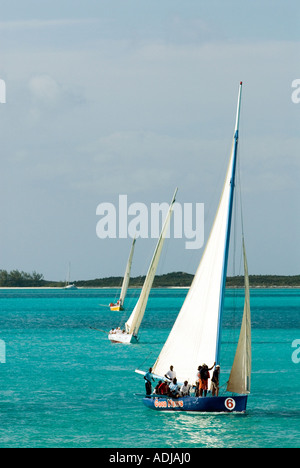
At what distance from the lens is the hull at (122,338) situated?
84312mm

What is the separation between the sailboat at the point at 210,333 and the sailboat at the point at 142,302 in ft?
111

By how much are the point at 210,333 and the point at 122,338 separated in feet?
154

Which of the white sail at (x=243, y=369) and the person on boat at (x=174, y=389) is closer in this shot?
the white sail at (x=243, y=369)

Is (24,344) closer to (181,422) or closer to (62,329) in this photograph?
(62,329)

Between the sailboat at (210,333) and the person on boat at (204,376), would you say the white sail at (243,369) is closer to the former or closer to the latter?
the sailboat at (210,333)

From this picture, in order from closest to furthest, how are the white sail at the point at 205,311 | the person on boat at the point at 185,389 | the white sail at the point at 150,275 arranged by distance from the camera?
the white sail at the point at 205,311
the person on boat at the point at 185,389
the white sail at the point at 150,275

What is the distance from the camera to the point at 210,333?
128ft

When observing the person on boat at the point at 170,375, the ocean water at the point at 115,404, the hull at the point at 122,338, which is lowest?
the ocean water at the point at 115,404

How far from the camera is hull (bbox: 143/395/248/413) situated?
38688mm

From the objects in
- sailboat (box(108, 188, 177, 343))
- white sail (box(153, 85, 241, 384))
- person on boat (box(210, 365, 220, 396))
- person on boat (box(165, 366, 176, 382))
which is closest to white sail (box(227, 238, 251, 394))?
person on boat (box(210, 365, 220, 396))

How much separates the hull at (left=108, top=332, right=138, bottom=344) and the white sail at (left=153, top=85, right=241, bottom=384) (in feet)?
140

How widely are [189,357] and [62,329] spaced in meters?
74.7

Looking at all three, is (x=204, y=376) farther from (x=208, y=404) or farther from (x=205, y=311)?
(x=205, y=311)

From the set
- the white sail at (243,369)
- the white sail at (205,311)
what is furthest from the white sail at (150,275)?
the white sail at (243,369)
